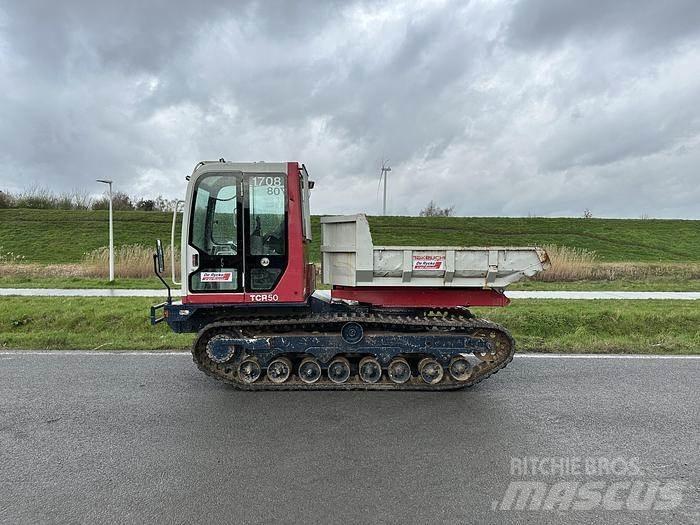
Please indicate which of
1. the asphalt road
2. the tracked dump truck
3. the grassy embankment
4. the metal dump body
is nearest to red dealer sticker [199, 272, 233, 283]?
the tracked dump truck

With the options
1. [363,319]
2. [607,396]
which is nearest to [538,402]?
[607,396]

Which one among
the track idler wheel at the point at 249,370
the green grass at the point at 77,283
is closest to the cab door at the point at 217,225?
the track idler wheel at the point at 249,370

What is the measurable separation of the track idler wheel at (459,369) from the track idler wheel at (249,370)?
2.14m

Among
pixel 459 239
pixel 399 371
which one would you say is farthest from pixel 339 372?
pixel 459 239

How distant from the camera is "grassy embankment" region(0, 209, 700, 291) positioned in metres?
15.3

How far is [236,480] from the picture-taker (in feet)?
10.4

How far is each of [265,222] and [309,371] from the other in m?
1.70

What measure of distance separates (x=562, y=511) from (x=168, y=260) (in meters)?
13.7

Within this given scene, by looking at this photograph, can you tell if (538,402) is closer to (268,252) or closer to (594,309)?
(268,252)

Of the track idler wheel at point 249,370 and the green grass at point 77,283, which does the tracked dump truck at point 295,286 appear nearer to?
the track idler wheel at point 249,370

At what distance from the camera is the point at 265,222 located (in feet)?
16.6

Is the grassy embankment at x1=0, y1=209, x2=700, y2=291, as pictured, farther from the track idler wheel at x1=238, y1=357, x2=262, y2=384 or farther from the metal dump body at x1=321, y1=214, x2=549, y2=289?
the track idler wheel at x1=238, y1=357, x2=262, y2=384

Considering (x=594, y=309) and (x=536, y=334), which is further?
(x=594, y=309)

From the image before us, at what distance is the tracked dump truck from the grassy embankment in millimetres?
10310
